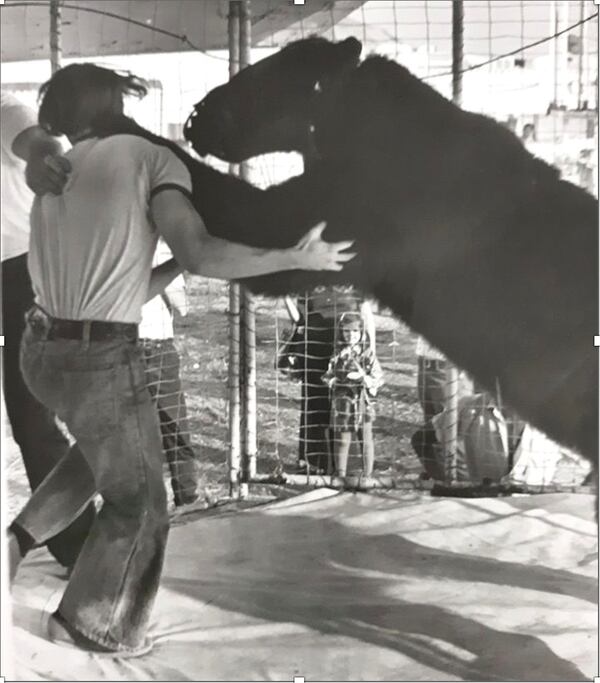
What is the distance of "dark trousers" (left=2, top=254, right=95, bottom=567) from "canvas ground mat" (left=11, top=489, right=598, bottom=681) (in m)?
0.06

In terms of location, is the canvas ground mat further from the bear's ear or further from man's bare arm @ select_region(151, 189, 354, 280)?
the bear's ear

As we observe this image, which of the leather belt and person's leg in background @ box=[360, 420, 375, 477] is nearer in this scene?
the leather belt

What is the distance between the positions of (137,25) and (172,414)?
0.61m

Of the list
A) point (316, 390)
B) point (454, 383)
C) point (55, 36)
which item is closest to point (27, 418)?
point (316, 390)

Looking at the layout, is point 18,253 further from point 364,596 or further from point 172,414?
point 364,596

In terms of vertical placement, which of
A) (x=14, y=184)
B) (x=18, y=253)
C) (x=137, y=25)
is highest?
(x=137, y=25)

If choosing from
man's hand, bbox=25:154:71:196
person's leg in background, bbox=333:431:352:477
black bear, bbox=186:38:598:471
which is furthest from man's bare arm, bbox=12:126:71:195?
person's leg in background, bbox=333:431:352:477

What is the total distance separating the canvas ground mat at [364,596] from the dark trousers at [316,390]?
99 millimetres

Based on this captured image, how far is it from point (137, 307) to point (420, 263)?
0.45 meters

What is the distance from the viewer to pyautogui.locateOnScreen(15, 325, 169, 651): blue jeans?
1.24m

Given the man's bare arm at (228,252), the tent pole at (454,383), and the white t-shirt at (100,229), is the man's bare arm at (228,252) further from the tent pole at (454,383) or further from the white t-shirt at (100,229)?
the tent pole at (454,383)

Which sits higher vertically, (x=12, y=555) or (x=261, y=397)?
(x=261, y=397)

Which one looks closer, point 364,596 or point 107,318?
point 107,318

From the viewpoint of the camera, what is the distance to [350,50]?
126 cm
